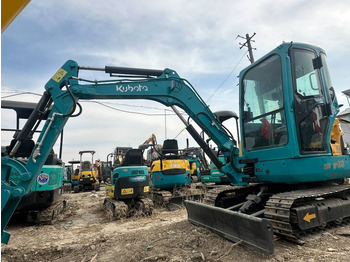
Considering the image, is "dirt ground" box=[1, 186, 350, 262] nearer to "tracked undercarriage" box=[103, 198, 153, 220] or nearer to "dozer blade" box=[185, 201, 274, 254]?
"dozer blade" box=[185, 201, 274, 254]


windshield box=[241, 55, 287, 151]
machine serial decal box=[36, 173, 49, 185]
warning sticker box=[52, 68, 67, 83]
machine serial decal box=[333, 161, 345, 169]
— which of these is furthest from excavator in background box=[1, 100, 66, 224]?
machine serial decal box=[333, 161, 345, 169]

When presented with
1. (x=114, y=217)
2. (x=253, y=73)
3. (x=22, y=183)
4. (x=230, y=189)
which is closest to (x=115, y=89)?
(x=22, y=183)

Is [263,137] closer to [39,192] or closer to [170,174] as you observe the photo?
[39,192]

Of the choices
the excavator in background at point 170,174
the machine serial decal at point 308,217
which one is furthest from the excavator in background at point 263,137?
the excavator in background at point 170,174

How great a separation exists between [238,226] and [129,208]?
4.65 metres

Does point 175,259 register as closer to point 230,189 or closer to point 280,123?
point 230,189

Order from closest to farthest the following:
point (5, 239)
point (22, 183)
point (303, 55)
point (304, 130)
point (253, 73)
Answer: point (5, 239) → point (22, 183) → point (304, 130) → point (303, 55) → point (253, 73)

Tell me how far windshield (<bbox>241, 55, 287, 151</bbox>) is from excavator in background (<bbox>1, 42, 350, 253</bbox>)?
0.7 inches

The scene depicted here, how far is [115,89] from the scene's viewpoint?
4.20 metres

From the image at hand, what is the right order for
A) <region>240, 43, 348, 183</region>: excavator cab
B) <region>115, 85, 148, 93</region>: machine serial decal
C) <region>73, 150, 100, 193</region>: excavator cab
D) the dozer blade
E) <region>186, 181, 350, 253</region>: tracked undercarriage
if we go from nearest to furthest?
the dozer blade < <region>186, 181, 350, 253</region>: tracked undercarriage < <region>240, 43, 348, 183</region>: excavator cab < <region>115, 85, 148, 93</region>: machine serial decal < <region>73, 150, 100, 193</region>: excavator cab

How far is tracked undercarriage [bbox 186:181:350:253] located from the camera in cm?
318

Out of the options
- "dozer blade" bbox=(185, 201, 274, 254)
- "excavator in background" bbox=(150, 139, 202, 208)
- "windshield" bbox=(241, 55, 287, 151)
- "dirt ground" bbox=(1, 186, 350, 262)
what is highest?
"windshield" bbox=(241, 55, 287, 151)

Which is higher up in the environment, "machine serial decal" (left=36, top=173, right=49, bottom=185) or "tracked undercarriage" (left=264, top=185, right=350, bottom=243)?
"machine serial decal" (left=36, top=173, right=49, bottom=185)

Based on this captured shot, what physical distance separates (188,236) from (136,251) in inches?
36.8
